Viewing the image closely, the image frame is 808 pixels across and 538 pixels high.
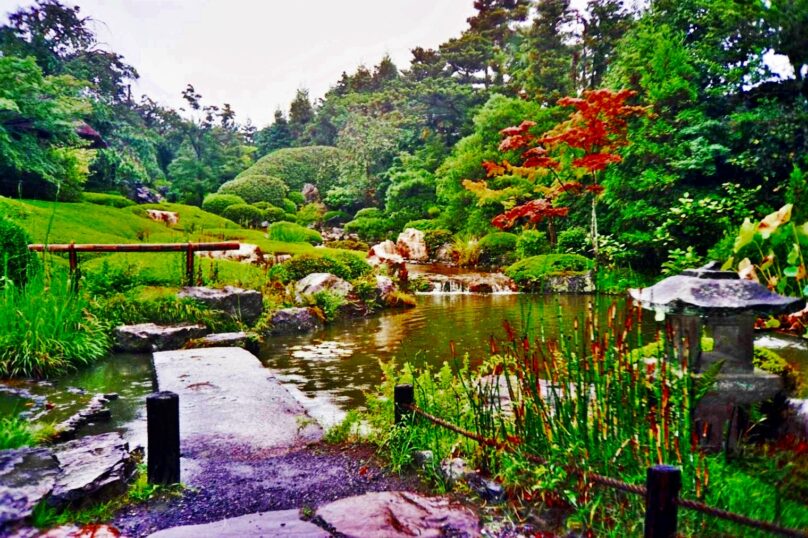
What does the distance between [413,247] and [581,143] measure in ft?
22.6

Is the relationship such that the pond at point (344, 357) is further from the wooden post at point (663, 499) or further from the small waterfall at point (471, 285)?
the small waterfall at point (471, 285)

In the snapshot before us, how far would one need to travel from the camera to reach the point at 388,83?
30.4 meters

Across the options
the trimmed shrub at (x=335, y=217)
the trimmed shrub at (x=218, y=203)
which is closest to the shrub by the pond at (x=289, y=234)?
the trimmed shrub at (x=218, y=203)

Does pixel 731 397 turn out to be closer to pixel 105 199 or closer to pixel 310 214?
pixel 105 199

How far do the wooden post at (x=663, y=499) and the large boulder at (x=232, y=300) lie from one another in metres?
6.42

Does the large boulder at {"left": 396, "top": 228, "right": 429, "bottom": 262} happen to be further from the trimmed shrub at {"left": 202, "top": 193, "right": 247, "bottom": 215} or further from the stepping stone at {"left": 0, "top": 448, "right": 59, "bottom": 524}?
the stepping stone at {"left": 0, "top": 448, "right": 59, "bottom": 524}

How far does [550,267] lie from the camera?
12.6 metres

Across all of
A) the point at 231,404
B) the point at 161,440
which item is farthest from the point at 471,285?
the point at 161,440

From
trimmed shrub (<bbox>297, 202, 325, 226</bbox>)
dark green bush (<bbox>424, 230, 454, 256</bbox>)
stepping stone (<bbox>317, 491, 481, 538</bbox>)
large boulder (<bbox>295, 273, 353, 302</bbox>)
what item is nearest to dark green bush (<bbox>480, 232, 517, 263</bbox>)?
dark green bush (<bbox>424, 230, 454, 256</bbox>)

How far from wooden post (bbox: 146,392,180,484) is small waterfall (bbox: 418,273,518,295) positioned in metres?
9.87

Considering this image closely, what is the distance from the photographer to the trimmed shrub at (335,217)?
24672 millimetres

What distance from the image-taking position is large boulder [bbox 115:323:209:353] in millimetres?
6281

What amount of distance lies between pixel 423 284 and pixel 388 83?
67.6 feet

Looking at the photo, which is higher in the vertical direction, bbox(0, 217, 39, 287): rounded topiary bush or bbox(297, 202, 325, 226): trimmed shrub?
bbox(297, 202, 325, 226): trimmed shrub
